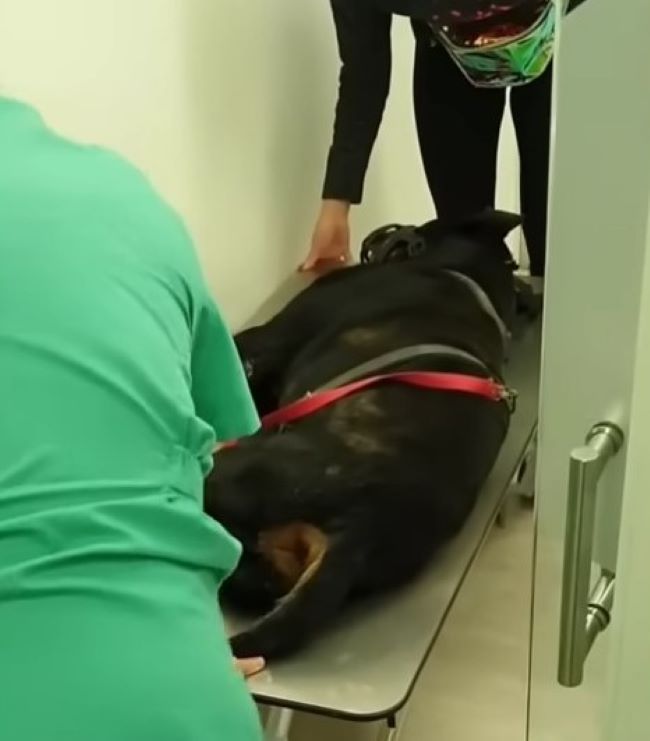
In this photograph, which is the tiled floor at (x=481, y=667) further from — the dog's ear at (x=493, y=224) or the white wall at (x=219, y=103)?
the white wall at (x=219, y=103)

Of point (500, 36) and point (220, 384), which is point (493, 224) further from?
point (220, 384)

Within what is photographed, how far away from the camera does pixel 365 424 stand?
1.65 m

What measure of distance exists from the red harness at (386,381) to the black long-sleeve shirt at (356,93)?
70cm

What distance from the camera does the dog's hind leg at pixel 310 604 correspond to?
1.45 metres

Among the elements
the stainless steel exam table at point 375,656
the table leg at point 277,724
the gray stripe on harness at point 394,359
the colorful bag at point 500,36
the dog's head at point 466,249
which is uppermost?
the colorful bag at point 500,36

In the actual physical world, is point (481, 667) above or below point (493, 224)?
below

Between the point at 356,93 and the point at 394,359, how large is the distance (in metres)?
0.75

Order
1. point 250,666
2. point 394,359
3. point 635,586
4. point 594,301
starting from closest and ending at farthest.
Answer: point 635,586, point 594,301, point 250,666, point 394,359

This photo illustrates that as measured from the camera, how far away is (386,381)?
1.73 metres

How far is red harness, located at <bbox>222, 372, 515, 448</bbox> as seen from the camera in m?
1.73

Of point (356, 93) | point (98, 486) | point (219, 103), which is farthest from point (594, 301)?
point (356, 93)

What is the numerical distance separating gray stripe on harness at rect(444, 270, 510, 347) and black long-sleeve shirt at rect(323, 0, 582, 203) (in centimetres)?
33

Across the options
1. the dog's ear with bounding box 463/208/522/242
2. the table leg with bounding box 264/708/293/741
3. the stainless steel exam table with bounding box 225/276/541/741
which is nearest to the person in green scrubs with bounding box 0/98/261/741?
the stainless steel exam table with bounding box 225/276/541/741

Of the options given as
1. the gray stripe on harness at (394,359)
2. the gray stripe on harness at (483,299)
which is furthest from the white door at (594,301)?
the gray stripe on harness at (483,299)
